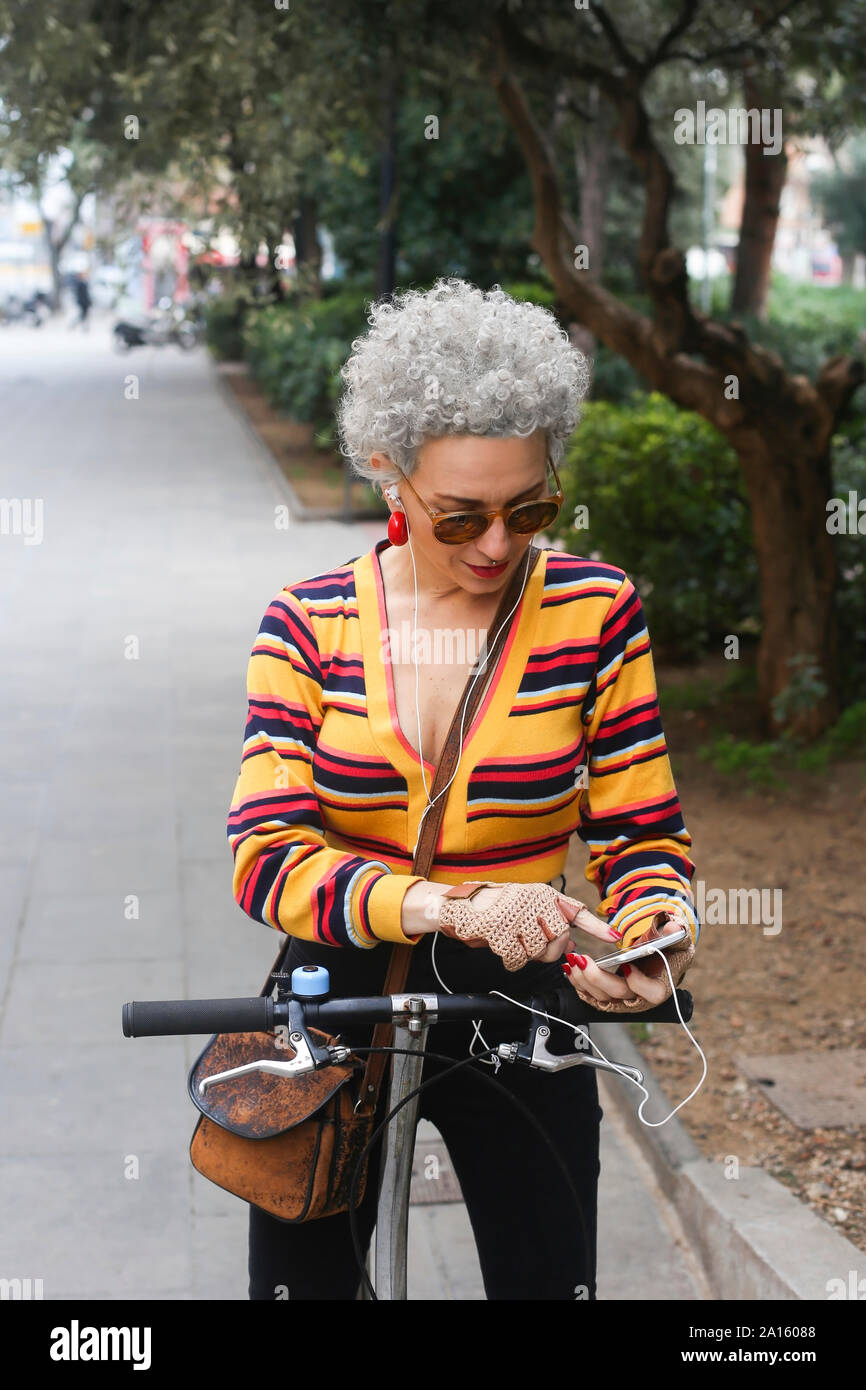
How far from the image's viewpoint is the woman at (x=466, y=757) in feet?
6.31

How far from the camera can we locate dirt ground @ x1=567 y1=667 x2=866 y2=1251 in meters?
4.00

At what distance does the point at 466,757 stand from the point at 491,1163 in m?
0.65

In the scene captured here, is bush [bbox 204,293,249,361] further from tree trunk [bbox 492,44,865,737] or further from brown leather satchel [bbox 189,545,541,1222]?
brown leather satchel [bbox 189,545,541,1222]

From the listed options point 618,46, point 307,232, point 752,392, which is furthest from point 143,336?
point 752,392

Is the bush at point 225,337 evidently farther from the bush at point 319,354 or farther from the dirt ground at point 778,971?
the dirt ground at point 778,971

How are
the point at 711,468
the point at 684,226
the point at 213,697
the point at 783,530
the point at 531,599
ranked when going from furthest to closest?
the point at 684,226 < the point at 213,697 < the point at 711,468 < the point at 783,530 < the point at 531,599

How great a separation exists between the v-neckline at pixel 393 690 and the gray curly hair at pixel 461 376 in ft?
0.64

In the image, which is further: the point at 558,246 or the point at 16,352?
the point at 16,352

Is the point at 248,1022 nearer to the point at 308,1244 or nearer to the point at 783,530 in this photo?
the point at 308,1244

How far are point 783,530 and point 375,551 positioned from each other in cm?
504

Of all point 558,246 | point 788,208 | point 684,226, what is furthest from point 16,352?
point 788,208

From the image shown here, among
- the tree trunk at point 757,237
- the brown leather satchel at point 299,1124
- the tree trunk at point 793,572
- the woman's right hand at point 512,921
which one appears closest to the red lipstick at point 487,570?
the brown leather satchel at point 299,1124
